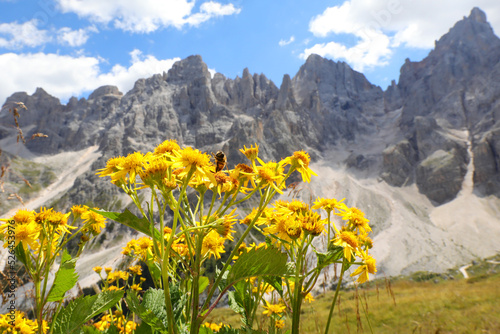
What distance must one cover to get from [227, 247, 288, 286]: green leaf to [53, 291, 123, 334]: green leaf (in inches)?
49.9

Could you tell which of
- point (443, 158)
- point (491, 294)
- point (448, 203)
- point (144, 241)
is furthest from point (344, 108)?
point (144, 241)

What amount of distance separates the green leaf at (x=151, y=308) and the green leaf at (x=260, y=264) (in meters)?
0.60

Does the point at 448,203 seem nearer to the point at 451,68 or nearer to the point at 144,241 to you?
the point at 451,68

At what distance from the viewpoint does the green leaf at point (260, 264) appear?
2.02 m

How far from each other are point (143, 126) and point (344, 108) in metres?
143

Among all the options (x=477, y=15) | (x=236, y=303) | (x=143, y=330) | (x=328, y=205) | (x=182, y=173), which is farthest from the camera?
(x=477, y=15)

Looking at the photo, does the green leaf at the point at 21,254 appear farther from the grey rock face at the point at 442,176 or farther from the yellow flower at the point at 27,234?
the grey rock face at the point at 442,176

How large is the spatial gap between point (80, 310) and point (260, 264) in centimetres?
173

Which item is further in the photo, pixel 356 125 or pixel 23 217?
pixel 356 125

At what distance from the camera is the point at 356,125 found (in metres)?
189

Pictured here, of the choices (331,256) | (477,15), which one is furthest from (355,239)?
(477,15)

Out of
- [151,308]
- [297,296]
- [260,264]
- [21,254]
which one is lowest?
[297,296]

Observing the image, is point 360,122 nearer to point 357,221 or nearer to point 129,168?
point 357,221

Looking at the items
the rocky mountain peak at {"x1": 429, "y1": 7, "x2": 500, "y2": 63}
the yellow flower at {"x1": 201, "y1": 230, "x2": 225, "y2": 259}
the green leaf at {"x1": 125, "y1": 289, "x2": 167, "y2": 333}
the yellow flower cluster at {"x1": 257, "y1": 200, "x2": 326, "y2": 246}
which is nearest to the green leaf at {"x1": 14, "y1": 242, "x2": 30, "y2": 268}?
the green leaf at {"x1": 125, "y1": 289, "x2": 167, "y2": 333}
